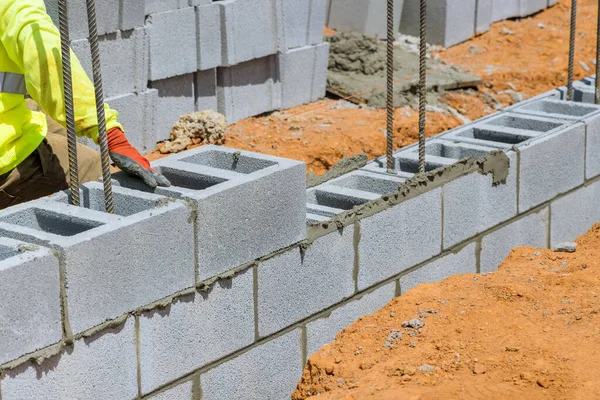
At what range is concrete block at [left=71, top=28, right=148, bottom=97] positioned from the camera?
6844 mm

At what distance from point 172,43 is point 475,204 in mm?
2640

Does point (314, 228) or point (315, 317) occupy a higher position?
point (314, 228)

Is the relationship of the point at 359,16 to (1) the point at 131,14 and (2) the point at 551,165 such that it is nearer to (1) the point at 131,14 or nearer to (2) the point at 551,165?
(1) the point at 131,14

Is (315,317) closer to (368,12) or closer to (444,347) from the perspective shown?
(444,347)

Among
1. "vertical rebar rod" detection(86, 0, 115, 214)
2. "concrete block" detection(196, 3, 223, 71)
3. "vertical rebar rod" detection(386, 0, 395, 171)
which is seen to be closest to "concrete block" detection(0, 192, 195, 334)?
"vertical rebar rod" detection(86, 0, 115, 214)

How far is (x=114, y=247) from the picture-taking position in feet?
12.9

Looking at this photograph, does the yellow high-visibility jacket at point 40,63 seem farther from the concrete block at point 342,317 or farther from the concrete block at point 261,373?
the concrete block at point 342,317

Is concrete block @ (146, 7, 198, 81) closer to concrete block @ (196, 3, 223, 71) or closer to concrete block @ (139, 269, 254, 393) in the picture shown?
concrete block @ (196, 3, 223, 71)

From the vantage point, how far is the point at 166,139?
7496 millimetres

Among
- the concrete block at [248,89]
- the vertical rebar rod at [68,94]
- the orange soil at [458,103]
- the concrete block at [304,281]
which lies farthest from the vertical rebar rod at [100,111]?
the concrete block at [248,89]

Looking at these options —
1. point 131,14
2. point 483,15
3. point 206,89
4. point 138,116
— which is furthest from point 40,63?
point 483,15

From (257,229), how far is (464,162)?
1515 millimetres

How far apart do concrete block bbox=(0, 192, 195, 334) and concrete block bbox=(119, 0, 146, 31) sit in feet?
8.76

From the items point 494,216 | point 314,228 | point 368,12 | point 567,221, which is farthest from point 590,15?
point 314,228
